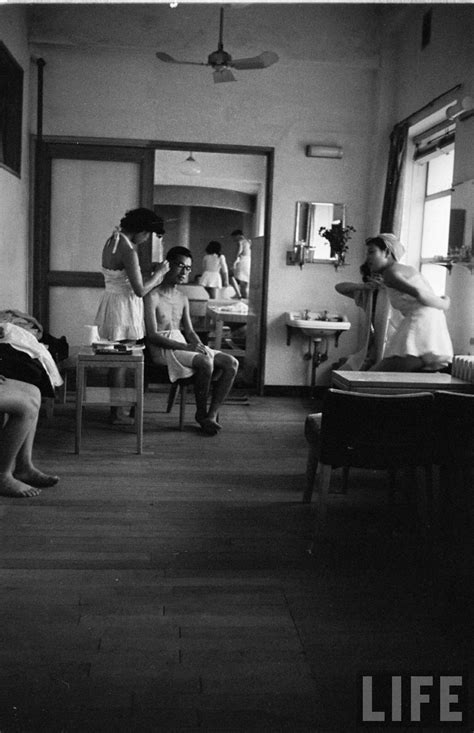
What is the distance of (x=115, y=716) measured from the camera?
7.01 feet

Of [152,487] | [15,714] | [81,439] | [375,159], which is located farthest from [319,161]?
[15,714]

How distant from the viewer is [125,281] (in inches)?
232

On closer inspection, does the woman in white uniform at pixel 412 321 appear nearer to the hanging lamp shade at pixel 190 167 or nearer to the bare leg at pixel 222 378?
the bare leg at pixel 222 378

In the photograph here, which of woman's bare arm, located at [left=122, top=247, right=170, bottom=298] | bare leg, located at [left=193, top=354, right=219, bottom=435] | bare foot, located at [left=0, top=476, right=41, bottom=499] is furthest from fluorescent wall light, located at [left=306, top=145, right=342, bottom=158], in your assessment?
bare foot, located at [left=0, top=476, right=41, bottom=499]

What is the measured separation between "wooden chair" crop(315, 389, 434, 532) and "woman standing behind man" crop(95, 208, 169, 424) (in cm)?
264

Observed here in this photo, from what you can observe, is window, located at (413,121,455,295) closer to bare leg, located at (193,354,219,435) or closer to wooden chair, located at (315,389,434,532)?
bare leg, located at (193,354,219,435)

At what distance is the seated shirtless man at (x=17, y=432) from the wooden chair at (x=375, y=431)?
5.01 ft

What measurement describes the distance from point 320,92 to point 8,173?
10.1ft

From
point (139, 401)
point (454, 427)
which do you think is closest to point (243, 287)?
point (139, 401)

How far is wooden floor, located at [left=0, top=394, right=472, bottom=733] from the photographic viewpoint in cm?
223

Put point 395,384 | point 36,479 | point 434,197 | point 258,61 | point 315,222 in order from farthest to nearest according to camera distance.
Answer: point 315,222
point 434,197
point 258,61
point 36,479
point 395,384

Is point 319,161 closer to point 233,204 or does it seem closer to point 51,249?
point 51,249

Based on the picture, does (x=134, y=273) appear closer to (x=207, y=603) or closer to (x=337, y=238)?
(x=337, y=238)

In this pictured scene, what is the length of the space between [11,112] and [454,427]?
5191mm
